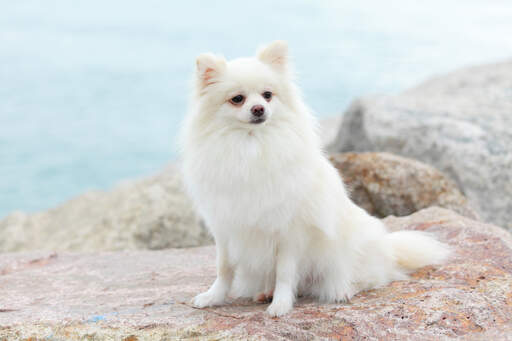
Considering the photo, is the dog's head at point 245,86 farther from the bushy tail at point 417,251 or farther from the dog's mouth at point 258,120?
the bushy tail at point 417,251

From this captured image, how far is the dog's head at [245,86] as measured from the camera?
12.4 feet

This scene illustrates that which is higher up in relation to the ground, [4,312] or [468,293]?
[468,293]

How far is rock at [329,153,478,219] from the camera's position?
6770 millimetres

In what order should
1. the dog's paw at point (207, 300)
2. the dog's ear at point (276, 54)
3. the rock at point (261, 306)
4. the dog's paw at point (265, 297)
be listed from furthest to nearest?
the dog's paw at point (265, 297)
the dog's paw at point (207, 300)
the dog's ear at point (276, 54)
the rock at point (261, 306)

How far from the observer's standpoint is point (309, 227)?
396cm

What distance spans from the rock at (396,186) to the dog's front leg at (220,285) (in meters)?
3.11

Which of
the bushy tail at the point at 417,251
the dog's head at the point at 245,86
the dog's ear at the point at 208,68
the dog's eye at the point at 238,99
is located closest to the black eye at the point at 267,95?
the dog's head at the point at 245,86

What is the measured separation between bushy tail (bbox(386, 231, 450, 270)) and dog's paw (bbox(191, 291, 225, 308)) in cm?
152

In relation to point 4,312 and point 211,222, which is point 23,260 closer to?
point 4,312

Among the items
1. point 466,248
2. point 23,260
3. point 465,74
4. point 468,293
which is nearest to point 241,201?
point 468,293

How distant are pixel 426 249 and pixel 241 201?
1.88m

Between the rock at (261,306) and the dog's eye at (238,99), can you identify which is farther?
the dog's eye at (238,99)

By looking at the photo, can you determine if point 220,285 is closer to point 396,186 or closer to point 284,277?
point 284,277

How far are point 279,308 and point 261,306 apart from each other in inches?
13.5
